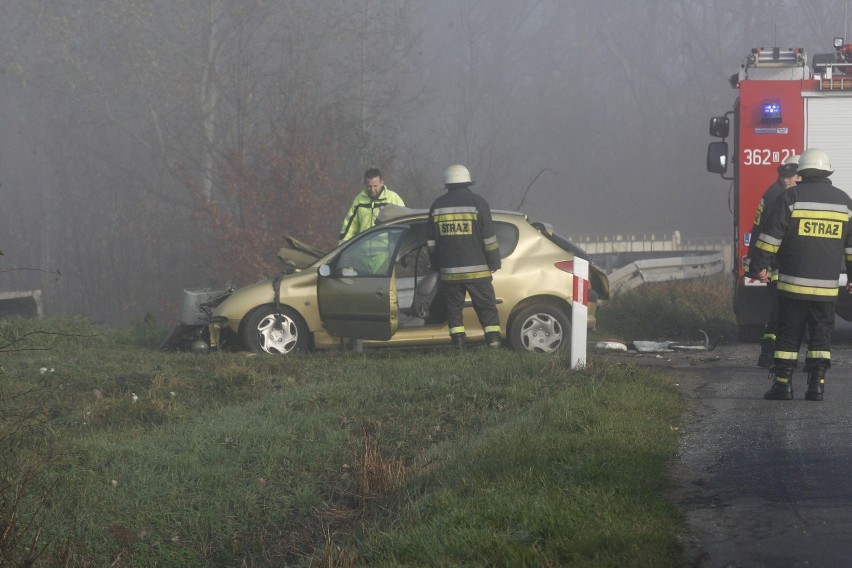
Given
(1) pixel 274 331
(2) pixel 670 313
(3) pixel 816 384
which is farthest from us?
(2) pixel 670 313

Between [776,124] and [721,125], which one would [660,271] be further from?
[776,124]

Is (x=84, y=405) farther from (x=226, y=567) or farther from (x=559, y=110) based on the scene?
(x=559, y=110)

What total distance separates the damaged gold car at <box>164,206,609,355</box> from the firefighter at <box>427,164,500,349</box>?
1.10ft

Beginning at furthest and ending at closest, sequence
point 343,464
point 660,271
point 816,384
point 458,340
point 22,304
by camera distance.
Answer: point 660,271 → point 22,304 → point 458,340 → point 816,384 → point 343,464

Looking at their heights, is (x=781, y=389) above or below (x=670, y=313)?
above

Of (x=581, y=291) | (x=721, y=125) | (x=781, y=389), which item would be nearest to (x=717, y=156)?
(x=721, y=125)

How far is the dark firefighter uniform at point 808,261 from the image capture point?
8.24m

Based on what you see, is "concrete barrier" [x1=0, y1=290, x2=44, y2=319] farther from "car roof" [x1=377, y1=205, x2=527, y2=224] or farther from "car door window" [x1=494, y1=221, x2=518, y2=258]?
"car door window" [x1=494, y1=221, x2=518, y2=258]

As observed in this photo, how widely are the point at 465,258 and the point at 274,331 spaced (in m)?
2.13

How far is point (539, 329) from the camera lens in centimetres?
1090

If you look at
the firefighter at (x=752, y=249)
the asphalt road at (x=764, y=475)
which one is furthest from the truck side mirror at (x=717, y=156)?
the asphalt road at (x=764, y=475)

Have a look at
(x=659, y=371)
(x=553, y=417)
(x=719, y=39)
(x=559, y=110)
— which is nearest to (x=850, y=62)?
(x=659, y=371)

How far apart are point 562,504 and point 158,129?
2696cm

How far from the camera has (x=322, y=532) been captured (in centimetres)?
605
